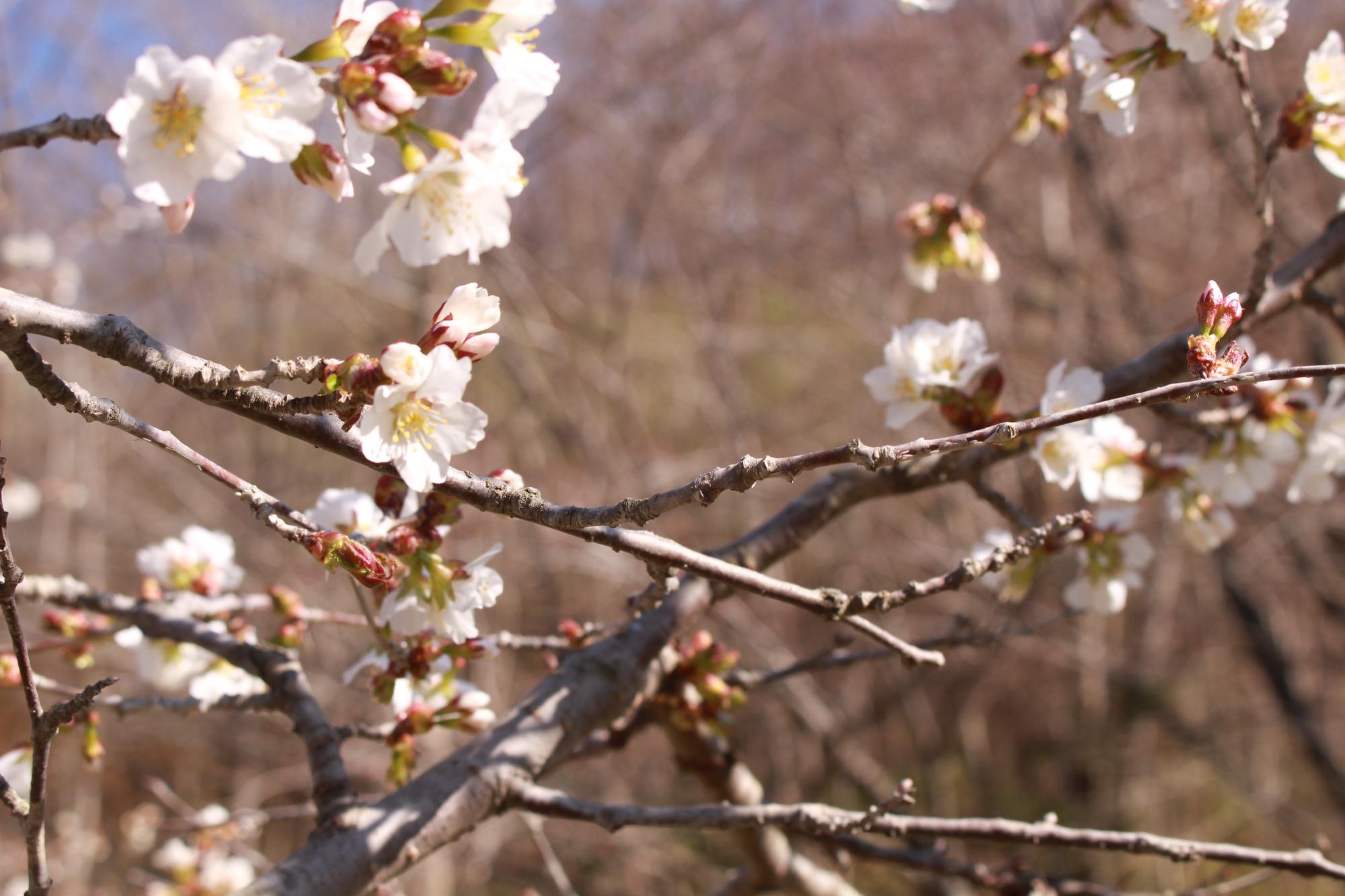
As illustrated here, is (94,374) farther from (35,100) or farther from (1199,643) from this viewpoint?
(1199,643)

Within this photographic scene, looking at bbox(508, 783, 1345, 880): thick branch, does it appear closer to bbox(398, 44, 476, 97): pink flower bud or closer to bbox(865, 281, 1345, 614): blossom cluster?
bbox(865, 281, 1345, 614): blossom cluster

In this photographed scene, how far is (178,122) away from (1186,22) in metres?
1.55

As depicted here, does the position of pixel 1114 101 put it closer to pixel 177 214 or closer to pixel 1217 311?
pixel 1217 311

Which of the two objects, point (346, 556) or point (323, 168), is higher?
point (323, 168)

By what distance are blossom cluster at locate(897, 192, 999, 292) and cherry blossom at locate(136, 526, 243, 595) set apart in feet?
5.50

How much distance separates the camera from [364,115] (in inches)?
37.4

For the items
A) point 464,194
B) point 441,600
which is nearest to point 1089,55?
point 464,194

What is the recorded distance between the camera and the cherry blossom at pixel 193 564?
1915mm

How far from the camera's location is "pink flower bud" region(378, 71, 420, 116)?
95 centimetres

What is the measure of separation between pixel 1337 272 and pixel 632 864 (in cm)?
428

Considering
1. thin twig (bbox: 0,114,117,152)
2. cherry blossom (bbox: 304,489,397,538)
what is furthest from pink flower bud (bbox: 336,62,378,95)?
cherry blossom (bbox: 304,489,397,538)

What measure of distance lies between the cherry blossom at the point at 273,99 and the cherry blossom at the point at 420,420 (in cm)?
24

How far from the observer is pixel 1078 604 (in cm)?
192

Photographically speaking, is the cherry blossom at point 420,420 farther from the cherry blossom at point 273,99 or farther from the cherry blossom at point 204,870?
the cherry blossom at point 204,870
